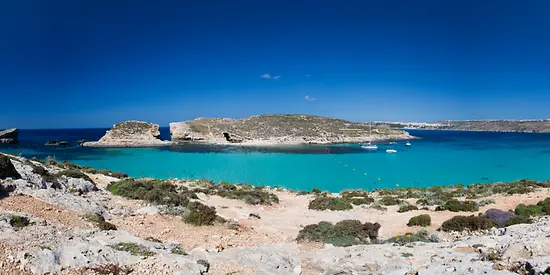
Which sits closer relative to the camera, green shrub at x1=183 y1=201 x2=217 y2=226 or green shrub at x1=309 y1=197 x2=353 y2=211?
green shrub at x1=183 y1=201 x2=217 y2=226

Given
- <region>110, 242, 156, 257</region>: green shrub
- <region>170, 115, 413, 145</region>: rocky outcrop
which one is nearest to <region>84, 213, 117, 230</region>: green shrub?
<region>110, 242, 156, 257</region>: green shrub

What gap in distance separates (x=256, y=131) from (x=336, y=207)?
294 feet

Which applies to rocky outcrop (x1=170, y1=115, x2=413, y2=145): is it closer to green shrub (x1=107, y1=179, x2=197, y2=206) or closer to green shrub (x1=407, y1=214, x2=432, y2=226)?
green shrub (x1=107, y1=179, x2=197, y2=206)

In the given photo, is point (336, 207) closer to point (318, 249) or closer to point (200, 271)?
point (318, 249)

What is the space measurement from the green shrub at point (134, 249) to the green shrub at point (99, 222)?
2.27 meters

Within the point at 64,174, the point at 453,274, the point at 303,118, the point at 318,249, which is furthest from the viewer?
the point at 303,118

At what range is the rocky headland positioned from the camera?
7.52 metres

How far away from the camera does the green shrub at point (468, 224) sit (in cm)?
1288

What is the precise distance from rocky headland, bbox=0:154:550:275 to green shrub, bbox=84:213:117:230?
0.04m

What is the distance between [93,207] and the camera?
1272 centimetres

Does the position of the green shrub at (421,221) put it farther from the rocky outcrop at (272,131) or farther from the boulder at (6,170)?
the rocky outcrop at (272,131)

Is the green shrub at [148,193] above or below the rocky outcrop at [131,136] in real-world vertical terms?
below

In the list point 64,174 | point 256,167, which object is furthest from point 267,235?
point 256,167

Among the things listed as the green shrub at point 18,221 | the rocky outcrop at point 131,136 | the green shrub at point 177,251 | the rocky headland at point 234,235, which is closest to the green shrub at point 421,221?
the rocky headland at point 234,235
